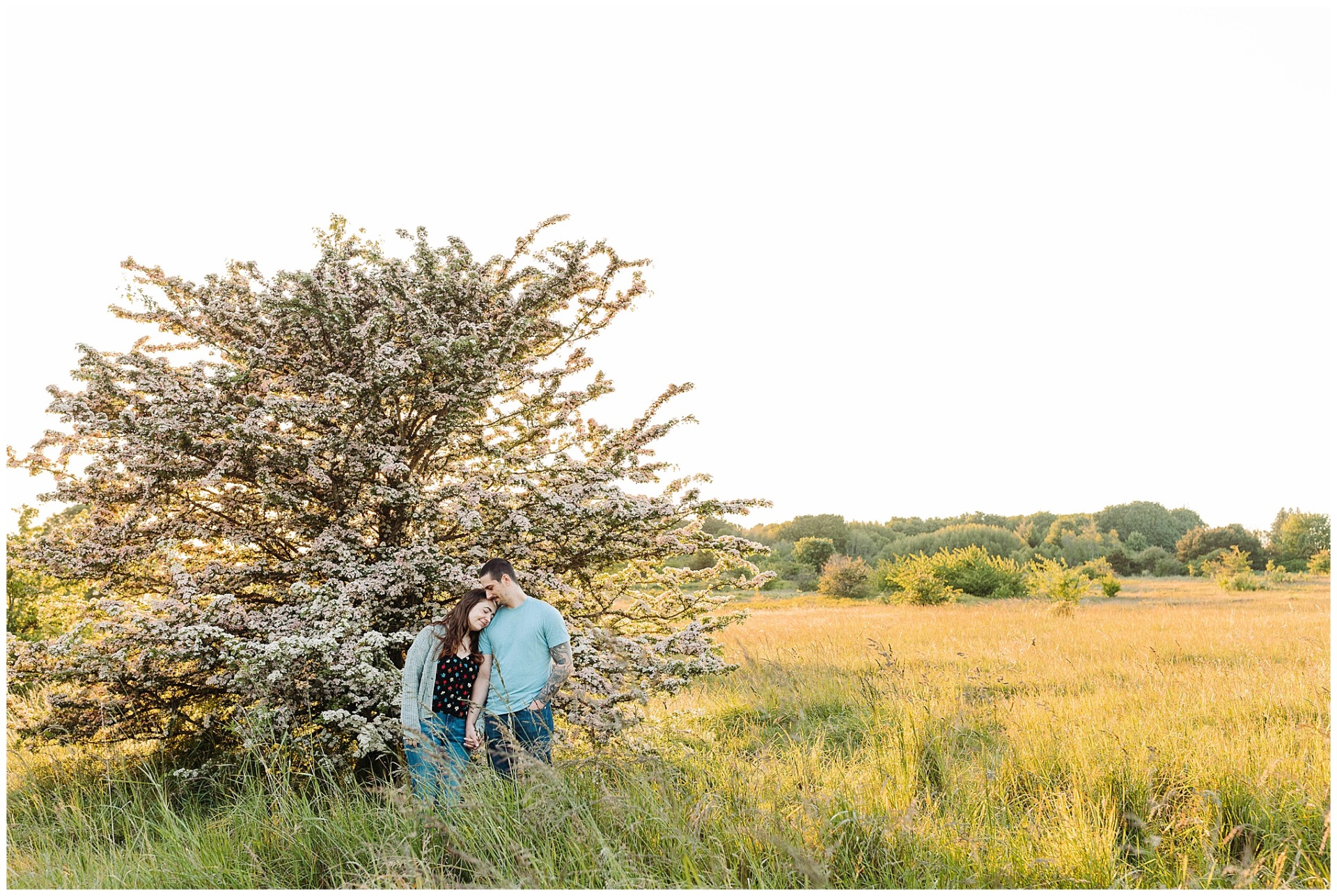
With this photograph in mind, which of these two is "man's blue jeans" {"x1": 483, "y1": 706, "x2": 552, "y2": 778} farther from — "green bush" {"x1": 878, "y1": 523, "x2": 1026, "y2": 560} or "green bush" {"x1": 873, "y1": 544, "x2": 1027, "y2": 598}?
"green bush" {"x1": 878, "y1": 523, "x2": 1026, "y2": 560}

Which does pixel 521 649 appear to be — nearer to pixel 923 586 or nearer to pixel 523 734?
pixel 523 734

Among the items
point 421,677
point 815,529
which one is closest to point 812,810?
point 421,677

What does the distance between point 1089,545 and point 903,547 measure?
15.8 meters

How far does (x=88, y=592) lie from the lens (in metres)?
6.78

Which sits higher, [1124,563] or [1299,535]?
[1299,535]

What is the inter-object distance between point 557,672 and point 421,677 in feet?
2.99

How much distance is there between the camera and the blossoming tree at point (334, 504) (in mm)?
5266

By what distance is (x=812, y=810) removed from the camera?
386cm

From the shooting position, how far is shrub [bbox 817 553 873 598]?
1391 inches

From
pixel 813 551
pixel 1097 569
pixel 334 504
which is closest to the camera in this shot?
pixel 334 504

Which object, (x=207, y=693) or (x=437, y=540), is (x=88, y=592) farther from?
(x=437, y=540)

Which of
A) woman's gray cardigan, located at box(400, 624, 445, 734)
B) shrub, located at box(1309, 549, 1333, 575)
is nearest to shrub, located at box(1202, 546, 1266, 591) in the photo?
shrub, located at box(1309, 549, 1333, 575)

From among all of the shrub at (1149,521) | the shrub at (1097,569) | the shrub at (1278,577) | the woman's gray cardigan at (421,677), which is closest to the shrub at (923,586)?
the shrub at (1097,569)

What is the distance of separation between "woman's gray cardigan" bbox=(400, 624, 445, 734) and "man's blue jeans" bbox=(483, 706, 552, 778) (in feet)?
1.33
